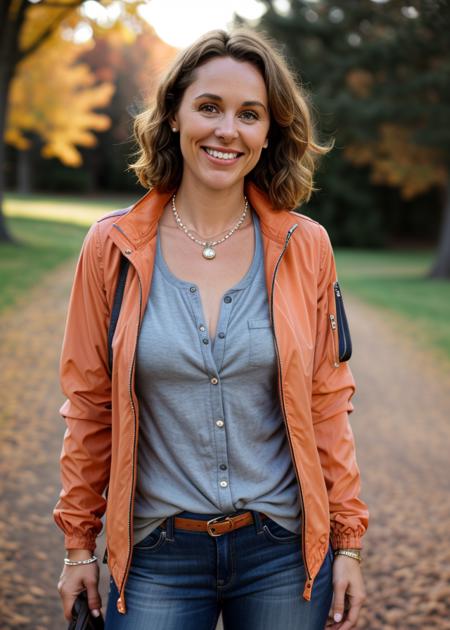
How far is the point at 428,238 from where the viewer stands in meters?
35.6

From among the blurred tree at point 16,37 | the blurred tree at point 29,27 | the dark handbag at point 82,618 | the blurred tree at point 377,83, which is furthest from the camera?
the blurred tree at point 377,83

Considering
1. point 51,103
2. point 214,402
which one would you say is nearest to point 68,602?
point 214,402

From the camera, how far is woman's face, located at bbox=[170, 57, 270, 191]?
2154 mm

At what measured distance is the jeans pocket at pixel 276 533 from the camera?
209cm

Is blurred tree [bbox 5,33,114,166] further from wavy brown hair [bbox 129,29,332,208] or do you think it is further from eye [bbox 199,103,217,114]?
eye [bbox 199,103,217,114]

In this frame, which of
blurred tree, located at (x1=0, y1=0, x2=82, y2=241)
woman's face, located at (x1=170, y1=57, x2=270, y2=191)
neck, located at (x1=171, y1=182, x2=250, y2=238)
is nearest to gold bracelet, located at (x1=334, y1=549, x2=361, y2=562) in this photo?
neck, located at (x1=171, y1=182, x2=250, y2=238)

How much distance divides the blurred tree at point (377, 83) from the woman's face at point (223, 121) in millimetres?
15018

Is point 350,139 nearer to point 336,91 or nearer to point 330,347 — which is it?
point 336,91

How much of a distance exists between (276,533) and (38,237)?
2082 cm

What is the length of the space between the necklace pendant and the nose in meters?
0.32

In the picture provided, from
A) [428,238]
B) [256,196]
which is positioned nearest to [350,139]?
[428,238]

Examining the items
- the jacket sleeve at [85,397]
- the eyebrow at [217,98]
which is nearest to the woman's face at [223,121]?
the eyebrow at [217,98]

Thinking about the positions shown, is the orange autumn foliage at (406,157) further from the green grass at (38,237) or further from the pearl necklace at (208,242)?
the pearl necklace at (208,242)

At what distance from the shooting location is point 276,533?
6.89 ft
